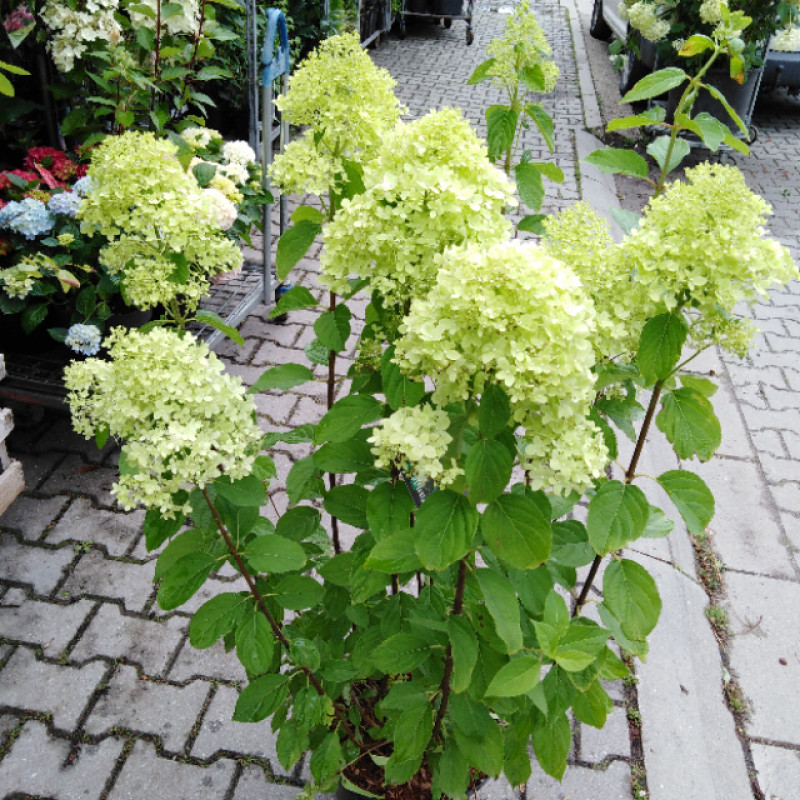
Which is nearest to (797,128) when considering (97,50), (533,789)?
(97,50)

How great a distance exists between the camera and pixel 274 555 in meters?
1.65

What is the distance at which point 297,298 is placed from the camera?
187 centimetres

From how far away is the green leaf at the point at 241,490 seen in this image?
62.3 inches

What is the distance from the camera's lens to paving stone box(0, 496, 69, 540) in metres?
3.39

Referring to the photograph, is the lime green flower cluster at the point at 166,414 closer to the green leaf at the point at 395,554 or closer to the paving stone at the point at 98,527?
the green leaf at the point at 395,554

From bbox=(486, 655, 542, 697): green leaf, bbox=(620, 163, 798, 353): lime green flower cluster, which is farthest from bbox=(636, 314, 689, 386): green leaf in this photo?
bbox=(486, 655, 542, 697): green leaf

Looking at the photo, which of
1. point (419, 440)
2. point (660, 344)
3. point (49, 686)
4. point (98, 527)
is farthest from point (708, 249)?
point (98, 527)

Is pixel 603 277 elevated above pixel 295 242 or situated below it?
above

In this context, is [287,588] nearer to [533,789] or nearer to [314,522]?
[314,522]

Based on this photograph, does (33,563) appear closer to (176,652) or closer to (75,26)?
(176,652)

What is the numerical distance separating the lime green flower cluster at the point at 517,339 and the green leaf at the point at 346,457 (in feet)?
1.36

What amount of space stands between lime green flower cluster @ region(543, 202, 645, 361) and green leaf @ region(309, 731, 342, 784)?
49.0 inches

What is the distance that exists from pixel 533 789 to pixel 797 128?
9.41 m

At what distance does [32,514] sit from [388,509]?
2580 millimetres
